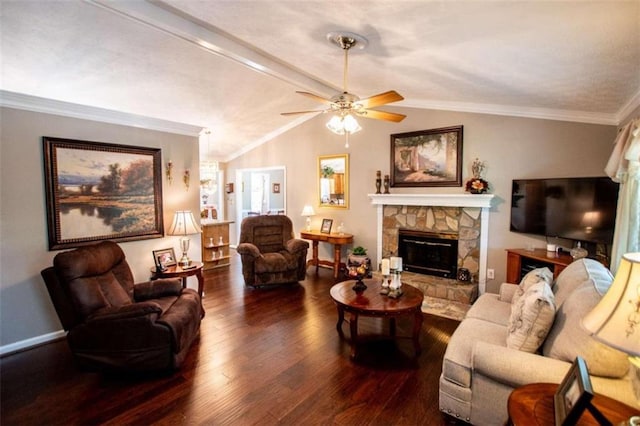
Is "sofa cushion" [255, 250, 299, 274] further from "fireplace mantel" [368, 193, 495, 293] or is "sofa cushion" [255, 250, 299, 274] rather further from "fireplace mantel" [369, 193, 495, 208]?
"fireplace mantel" [368, 193, 495, 293]

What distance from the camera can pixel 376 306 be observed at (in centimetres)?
278

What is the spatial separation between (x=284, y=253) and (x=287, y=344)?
2.08 meters

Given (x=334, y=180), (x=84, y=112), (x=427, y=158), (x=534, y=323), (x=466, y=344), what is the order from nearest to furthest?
(x=534, y=323) < (x=466, y=344) < (x=84, y=112) < (x=427, y=158) < (x=334, y=180)

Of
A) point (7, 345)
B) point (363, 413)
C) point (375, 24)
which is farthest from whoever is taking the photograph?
point (7, 345)

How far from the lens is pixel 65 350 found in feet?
9.67

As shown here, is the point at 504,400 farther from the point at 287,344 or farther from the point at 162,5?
the point at 162,5

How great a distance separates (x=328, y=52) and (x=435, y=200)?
2704mm

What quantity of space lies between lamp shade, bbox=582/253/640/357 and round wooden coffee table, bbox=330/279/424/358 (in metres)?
1.63

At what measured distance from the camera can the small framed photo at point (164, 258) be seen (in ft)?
12.1

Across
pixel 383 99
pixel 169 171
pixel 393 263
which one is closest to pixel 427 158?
pixel 393 263

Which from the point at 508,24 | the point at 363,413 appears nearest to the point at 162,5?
the point at 508,24

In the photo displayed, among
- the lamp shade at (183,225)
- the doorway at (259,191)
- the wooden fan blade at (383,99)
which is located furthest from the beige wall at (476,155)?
the lamp shade at (183,225)

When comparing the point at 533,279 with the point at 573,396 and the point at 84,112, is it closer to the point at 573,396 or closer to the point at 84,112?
the point at 573,396

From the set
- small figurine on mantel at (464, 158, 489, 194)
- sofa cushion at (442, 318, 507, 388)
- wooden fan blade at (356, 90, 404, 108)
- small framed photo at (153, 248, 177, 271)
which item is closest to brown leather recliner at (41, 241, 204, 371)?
small framed photo at (153, 248, 177, 271)
